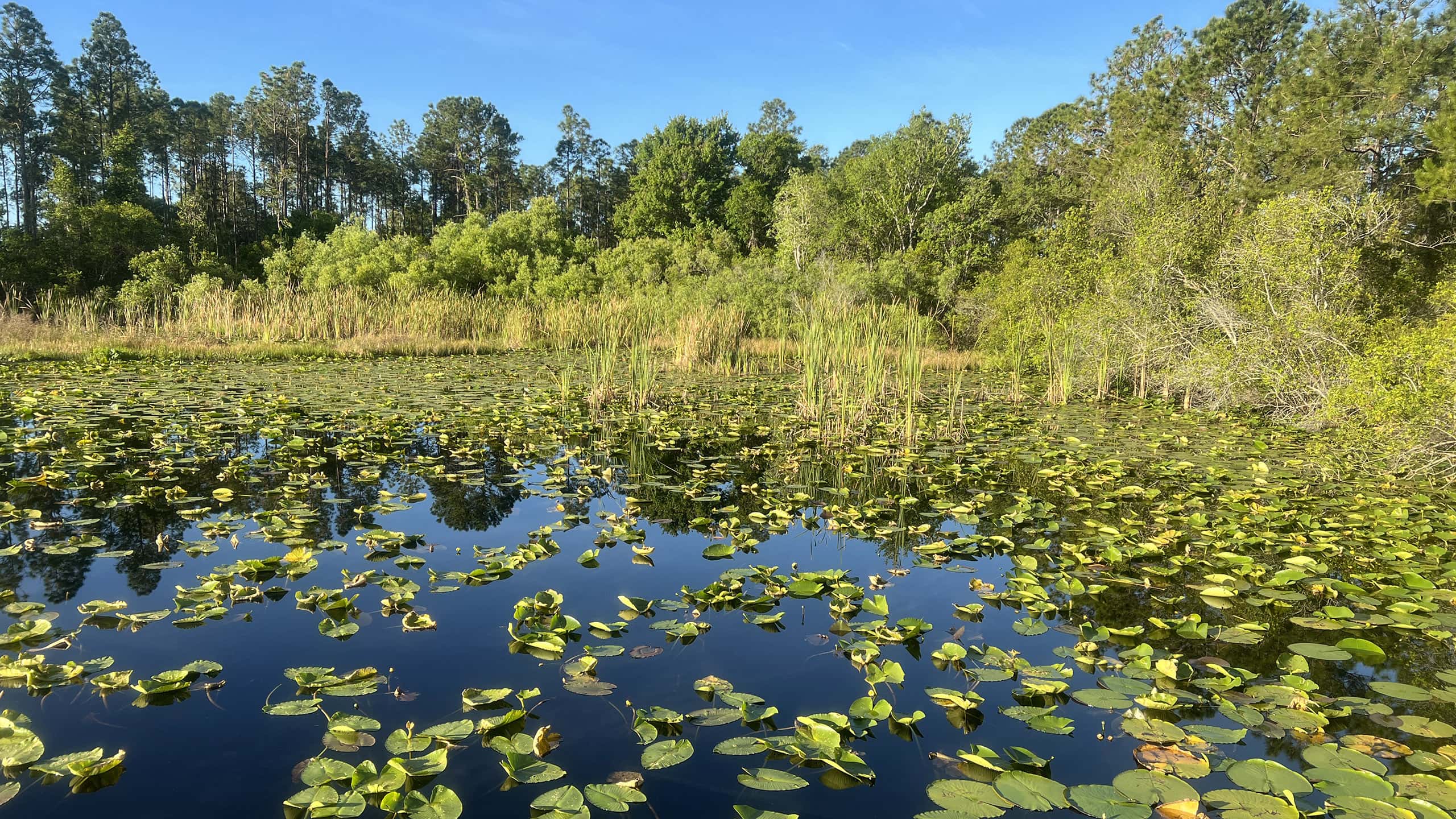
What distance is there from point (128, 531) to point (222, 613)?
66.8 inches

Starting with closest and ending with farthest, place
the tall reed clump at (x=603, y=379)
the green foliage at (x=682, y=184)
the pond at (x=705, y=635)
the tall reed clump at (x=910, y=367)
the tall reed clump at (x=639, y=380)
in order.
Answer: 1. the pond at (x=705, y=635)
2. the tall reed clump at (x=910, y=367)
3. the tall reed clump at (x=639, y=380)
4. the tall reed clump at (x=603, y=379)
5. the green foliage at (x=682, y=184)

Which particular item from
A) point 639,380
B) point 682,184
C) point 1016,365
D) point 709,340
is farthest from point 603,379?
point 682,184

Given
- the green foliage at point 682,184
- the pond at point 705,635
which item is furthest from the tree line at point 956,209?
the pond at point 705,635

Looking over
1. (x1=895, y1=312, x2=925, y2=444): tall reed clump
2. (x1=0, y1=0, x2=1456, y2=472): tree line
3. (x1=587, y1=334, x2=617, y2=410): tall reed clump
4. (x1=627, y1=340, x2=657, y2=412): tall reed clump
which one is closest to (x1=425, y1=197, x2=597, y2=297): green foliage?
(x1=0, y1=0, x2=1456, y2=472): tree line

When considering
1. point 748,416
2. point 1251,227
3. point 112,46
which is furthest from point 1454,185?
point 112,46

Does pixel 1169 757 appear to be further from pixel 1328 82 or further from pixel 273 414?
pixel 1328 82

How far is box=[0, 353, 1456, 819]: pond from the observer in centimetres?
218

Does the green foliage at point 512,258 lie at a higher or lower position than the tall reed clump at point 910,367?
higher

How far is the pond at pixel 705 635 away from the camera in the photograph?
2.18 metres

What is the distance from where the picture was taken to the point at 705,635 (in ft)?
10.7

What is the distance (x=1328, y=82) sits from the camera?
15984mm

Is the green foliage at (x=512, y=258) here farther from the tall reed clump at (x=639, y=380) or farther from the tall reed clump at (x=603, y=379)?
the tall reed clump at (x=639, y=380)

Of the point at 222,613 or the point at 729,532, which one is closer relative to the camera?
the point at 222,613

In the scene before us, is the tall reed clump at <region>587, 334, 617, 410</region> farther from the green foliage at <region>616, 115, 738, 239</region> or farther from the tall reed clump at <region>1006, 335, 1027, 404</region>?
the green foliage at <region>616, 115, 738, 239</region>
